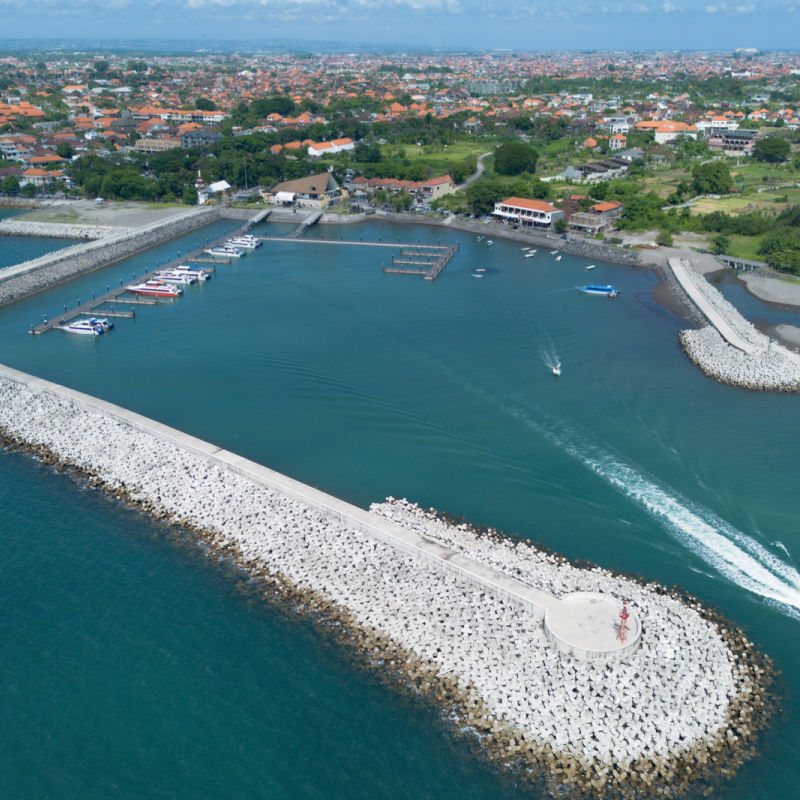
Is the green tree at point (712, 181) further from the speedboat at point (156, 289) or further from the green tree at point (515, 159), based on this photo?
the speedboat at point (156, 289)

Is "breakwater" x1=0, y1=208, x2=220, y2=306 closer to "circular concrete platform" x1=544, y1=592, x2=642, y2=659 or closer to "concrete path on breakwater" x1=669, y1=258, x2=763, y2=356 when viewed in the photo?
"circular concrete platform" x1=544, y1=592, x2=642, y2=659

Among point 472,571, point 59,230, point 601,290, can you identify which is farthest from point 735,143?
point 472,571

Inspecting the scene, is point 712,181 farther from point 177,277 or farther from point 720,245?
point 177,277

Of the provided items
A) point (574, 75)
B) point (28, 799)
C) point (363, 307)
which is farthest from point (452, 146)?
point (574, 75)

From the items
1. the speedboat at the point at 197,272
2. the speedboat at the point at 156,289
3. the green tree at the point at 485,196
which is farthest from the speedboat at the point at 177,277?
the green tree at the point at 485,196

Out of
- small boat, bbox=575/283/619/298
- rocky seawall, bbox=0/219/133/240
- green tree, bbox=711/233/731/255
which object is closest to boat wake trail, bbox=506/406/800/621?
small boat, bbox=575/283/619/298

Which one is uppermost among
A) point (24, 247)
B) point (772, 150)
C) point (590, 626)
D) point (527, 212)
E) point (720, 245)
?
point (590, 626)
